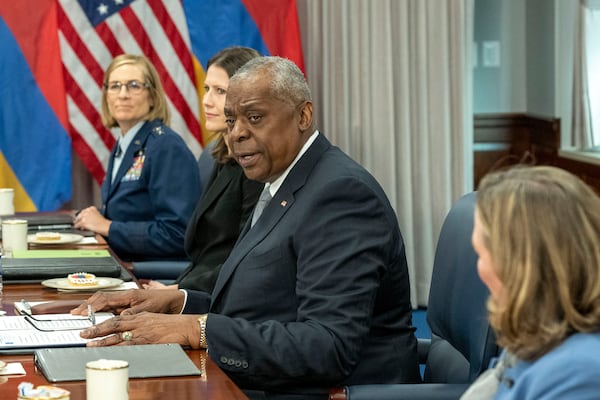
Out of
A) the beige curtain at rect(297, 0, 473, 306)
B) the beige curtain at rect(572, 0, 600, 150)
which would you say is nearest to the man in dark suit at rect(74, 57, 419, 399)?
the beige curtain at rect(297, 0, 473, 306)

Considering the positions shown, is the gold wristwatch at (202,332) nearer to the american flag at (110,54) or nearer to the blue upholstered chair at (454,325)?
the blue upholstered chair at (454,325)

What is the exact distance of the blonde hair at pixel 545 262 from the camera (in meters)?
1.57

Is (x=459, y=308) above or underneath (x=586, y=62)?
underneath

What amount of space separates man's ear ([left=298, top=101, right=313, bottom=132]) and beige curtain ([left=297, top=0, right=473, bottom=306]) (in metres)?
3.43

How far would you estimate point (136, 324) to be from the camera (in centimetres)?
254

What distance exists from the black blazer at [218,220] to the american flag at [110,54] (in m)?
2.09

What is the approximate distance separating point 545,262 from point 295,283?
3.84 feet

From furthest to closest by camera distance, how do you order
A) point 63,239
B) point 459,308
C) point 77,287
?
point 63,239, point 77,287, point 459,308

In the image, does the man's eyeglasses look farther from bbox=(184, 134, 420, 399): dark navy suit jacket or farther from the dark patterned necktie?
bbox=(184, 134, 420, 399): dark navy suit jacket

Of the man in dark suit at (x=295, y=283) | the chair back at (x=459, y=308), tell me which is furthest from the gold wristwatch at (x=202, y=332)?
the chair back at (x=459, y=308)

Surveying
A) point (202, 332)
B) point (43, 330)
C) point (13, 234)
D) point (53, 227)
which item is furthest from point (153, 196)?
point (202, 332)

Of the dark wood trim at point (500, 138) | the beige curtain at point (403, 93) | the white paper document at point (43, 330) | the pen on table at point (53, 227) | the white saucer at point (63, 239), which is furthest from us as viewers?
the dark wood trim at point (500, 138)

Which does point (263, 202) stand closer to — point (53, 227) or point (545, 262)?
point (545, 262)

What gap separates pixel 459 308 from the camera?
8.30 feet
